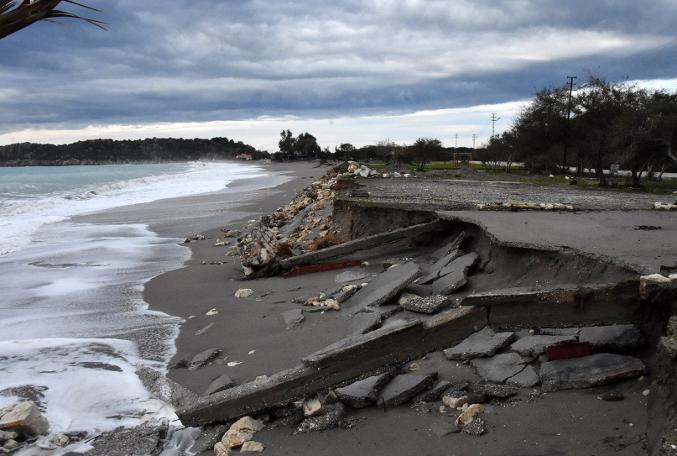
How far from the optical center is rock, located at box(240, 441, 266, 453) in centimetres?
390

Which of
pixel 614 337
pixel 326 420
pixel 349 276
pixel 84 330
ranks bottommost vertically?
pixel 84 330

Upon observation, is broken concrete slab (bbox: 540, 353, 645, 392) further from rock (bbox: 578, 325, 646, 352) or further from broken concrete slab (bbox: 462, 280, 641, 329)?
broken concrete slab (bbox: 462, 280, 641, 329)

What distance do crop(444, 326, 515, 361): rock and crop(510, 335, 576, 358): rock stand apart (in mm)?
93

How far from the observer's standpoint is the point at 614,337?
4211mm

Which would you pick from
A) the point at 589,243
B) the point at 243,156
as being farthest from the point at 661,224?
the point at 243,156

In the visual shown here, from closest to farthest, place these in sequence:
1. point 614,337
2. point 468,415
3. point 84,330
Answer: point 468,415
point 614,337
point 84,330

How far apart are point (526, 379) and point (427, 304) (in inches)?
67.4

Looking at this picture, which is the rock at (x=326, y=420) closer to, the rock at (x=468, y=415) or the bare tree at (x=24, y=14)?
the rock at (x=468, y=415)

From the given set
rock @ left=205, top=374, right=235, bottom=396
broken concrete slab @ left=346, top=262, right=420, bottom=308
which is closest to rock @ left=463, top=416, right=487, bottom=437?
rock @ left=205, top=374, right=235, bottom=396

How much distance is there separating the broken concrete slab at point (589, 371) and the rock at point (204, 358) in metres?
3.34

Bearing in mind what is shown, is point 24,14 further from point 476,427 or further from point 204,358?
point 204,358

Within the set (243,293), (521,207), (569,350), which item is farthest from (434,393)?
(521,207)

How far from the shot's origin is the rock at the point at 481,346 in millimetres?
4637

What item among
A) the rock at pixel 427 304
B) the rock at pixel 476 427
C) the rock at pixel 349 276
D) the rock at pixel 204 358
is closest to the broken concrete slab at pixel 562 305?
the rock at pixel 476 427
